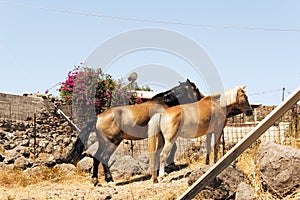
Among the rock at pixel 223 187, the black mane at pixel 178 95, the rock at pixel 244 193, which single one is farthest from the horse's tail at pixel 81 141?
the rock at pixel 244 193

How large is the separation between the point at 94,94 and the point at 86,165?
454cm

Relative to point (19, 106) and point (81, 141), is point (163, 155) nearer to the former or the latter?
point (81, 141)

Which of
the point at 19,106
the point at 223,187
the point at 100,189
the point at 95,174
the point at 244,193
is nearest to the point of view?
the point at 244,193

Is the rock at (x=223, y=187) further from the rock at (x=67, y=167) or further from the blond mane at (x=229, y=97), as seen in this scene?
the rock at (x=67, y=167)

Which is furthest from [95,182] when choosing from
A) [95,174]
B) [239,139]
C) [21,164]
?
[239,139]

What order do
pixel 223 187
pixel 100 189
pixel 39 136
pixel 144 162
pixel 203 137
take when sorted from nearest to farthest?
pixel 223 187, pixel 100 189, pixel 144 162, pixel 203 137, pixel 39 136

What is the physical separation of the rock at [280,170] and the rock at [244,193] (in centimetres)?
26

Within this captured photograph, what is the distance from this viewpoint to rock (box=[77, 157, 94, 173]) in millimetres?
8422

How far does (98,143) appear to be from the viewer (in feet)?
24.9

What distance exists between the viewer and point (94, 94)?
12742 mm

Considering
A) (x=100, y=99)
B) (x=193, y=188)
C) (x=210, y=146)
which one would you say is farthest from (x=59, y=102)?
(x=193, y=188)

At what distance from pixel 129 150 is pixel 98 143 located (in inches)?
104

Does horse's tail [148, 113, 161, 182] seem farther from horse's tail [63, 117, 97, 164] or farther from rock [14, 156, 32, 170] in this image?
rock [14, 156, 32, 170]

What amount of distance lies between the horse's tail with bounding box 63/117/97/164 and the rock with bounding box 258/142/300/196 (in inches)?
153
